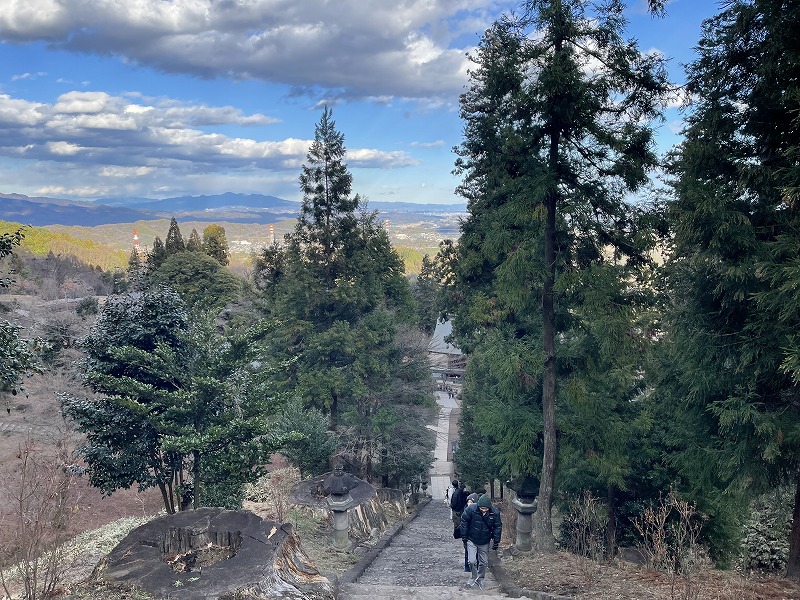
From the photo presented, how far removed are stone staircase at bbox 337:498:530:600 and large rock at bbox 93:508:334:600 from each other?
0.82 meters

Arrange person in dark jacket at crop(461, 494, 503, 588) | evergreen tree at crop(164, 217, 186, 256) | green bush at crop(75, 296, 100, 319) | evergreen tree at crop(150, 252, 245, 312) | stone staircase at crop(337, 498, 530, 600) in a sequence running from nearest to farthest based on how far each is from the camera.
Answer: stone staircase at crop(337, 498, 530, 600) → person in dark jacket at crop(461, 494, 503, 588) → green bush at crop(75, 296, 100, 319) → evergreen tree at crop(150, 252, 245, 312) → evergreen tree at crop(164, 217, 186, 256)

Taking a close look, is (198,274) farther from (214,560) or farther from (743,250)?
(743,250)

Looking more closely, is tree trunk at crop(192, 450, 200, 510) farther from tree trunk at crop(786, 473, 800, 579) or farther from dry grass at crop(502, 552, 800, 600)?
tree trunk at crop(786, 473, 800, 579)

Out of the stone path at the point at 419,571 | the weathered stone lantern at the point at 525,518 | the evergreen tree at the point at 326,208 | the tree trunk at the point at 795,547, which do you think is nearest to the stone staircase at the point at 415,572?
the stone path at the point at 419,571

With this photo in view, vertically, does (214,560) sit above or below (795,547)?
above

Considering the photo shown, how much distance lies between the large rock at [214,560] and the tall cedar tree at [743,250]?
19.0 ft

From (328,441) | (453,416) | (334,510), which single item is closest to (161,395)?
(334,510)

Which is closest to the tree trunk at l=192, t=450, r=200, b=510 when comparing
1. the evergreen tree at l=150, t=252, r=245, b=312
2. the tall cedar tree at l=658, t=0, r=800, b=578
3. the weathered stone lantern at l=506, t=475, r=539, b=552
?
the weathered stone lantern at l=506, t=475, r=539, b=552

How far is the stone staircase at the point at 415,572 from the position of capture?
6660mm

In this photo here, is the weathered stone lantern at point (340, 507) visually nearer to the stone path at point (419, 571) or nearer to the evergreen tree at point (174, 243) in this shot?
the stone path at point (419, 571)

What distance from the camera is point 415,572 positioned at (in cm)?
920

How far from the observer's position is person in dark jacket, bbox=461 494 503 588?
7.84 m

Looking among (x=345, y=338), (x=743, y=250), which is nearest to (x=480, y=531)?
(x=743, y=250)

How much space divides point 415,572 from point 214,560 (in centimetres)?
416
